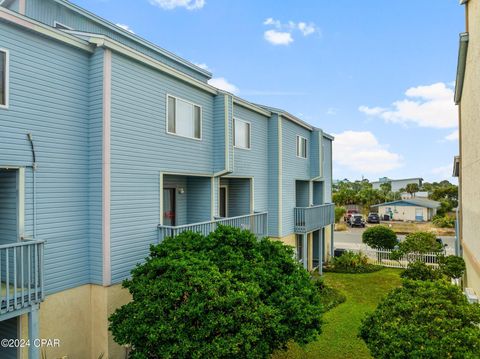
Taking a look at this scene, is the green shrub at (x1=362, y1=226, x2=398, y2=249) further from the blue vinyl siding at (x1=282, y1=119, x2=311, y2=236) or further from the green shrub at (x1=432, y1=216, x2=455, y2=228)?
the green shrub at (x1=432, y1=216, x2=455, y2=228)

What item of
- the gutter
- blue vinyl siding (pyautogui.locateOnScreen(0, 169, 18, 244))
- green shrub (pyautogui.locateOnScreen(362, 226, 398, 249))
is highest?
the gutter

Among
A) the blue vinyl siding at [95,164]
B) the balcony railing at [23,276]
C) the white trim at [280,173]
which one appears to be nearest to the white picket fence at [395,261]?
the white trim at [280,173]

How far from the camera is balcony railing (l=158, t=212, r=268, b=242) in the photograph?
993cm

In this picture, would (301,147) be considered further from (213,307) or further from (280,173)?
(213,307)

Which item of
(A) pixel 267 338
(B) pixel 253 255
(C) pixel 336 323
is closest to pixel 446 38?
(C) pixel 336 323

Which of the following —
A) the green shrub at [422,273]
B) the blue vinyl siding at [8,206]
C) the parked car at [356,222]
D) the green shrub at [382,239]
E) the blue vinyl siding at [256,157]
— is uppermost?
the blue vinyl siding at [256,157]

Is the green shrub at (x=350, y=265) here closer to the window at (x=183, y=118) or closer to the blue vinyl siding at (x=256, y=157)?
the blue vinyl siding at (x=256, y=157)

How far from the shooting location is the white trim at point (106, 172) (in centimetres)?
842

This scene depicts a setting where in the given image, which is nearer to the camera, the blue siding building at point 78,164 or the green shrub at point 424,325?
the green shrub at point 424,325

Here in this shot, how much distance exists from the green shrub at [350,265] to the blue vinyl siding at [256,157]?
799cm

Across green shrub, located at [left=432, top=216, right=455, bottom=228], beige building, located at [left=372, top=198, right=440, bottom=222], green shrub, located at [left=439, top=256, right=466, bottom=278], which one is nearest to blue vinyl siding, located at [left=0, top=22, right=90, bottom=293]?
green shrub, located at [left=439, top=256, right=466, bottom=278]

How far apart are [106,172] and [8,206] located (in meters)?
2.27

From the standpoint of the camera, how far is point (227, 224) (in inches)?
486

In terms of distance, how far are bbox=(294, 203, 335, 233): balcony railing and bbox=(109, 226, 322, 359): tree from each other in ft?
33.1
